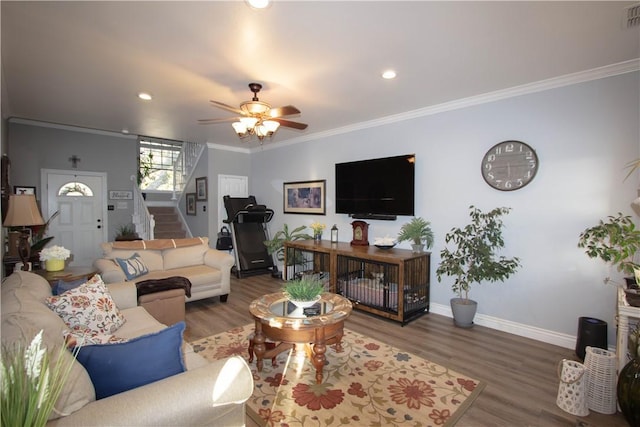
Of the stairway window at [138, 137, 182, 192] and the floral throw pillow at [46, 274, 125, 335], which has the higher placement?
the stairway window at [138, 137, 182, 192]

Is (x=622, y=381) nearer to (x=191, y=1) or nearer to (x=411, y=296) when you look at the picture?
(x=411, y=296)

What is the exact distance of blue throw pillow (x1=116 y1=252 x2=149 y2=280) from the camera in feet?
12.3

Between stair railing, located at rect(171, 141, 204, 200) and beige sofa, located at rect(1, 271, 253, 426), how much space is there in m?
5.57

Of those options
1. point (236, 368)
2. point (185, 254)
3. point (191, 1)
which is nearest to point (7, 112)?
point (185, 254)

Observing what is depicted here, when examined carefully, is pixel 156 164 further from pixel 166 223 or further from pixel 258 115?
pixel 258 115

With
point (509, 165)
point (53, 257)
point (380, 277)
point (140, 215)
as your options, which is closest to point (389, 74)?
point (509, 165)

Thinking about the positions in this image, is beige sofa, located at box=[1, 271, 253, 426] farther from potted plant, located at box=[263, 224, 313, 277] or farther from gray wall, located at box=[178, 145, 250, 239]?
gray wall, located at box=[178, 145, 250, 239]

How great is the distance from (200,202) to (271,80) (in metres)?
4.42

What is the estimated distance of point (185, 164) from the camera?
7.62 metres

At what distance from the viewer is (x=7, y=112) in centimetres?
443

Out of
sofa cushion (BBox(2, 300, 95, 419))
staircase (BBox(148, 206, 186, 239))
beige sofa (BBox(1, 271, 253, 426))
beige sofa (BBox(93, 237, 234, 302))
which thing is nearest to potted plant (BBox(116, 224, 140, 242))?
staircase (BBox(148, 206, 186, 239))

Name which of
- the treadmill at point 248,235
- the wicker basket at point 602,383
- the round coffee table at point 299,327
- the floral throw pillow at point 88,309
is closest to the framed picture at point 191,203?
the treadmill at point 248,235

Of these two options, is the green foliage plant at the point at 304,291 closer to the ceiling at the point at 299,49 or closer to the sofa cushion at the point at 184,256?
the ceiling at the point at 299,49

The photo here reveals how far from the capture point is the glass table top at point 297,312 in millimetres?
2406
